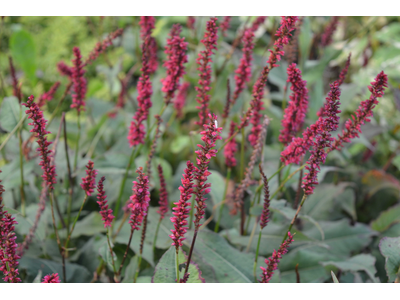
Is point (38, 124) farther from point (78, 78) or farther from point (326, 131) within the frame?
point (326, 131)

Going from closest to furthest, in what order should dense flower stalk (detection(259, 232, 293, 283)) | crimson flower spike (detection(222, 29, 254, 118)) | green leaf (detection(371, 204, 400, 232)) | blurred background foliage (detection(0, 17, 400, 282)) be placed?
dense flower stalk (detection(259, 232, 293, 283)), crimson flower spike (detection(222, 29, 254, 118)), blurred background foliage (detection(0, 17, 400, 282)), green leaf (detection(371, 204, 400, 232))

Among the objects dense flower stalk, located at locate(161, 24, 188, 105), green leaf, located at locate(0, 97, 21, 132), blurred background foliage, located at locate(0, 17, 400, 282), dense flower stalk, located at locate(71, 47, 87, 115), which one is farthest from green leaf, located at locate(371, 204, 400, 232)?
green leaf, located at locate(0, 97, 21, 132)

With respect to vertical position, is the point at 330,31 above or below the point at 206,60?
above

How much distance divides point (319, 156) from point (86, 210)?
3.07 ft

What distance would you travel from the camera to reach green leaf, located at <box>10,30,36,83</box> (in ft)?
4.42

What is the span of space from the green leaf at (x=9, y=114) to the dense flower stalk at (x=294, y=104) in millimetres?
682

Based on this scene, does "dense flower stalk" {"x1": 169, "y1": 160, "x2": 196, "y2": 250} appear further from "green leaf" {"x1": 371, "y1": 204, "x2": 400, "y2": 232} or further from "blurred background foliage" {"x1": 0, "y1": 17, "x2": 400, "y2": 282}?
"green leaf" {"x1": 371, "y1": 204, "x2": 400, "y2": 232}

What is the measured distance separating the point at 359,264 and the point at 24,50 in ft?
4.65

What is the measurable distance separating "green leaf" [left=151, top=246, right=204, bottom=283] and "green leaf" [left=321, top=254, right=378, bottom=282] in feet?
1.24

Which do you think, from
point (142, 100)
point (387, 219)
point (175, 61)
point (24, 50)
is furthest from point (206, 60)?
point (24, 50)

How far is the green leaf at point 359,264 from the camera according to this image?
2.89 ft

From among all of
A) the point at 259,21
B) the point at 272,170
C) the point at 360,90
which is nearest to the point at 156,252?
the point at 272,170

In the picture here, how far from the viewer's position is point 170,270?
714mm
